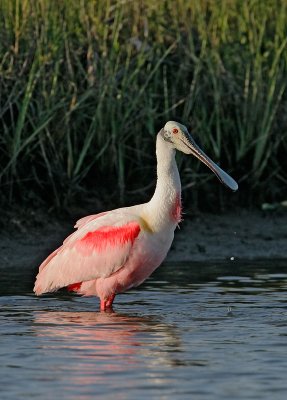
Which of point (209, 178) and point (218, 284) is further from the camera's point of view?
point (209, 178)

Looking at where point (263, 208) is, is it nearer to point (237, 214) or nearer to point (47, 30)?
point (237, 214)

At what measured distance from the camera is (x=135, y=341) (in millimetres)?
7469

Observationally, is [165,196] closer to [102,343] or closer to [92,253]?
[92,253]

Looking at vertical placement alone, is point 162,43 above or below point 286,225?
above

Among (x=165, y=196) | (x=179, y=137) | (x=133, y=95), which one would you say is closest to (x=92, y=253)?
(x=165, y=196)

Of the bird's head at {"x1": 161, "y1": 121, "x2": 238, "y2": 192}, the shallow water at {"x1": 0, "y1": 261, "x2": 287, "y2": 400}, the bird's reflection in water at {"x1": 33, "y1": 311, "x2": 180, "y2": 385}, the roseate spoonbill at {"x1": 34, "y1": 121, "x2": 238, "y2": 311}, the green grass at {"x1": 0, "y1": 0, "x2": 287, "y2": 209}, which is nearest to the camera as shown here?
the shallow water at {"x1": 0, "y1": 261, "x2": 287, "y2": 400}

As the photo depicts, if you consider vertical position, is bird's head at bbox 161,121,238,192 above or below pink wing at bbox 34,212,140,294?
above

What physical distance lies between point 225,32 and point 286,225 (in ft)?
5.50

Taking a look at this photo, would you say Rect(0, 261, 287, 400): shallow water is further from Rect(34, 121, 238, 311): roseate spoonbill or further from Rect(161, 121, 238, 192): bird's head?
Rect(161, 121, 238, 192): bird's head

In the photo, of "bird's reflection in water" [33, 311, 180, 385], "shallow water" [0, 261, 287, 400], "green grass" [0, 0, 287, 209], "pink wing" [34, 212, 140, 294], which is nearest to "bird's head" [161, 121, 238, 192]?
"pink wing" [34, 212, 140, 294]

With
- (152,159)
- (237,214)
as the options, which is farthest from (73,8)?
(237,214)

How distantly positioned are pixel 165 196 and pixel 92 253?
1.98ft

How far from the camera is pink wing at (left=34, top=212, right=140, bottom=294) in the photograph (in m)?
8.59

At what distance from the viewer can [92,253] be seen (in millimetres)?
8820
